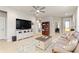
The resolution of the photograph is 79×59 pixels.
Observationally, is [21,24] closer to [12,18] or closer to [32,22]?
[12,18]

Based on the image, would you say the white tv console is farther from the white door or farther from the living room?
the white door

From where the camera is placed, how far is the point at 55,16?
6977 mm

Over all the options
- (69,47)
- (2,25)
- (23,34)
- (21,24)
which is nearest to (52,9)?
(21,24)

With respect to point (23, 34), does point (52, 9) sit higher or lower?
higher

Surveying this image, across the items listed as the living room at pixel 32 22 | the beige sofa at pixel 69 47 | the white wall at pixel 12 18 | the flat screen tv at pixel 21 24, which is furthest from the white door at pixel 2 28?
the beige sofa at pixel 69 47

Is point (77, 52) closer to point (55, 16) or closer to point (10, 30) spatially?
point (10, 30)

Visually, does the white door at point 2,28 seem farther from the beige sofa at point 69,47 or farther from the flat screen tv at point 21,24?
the beige sofa at point 69,47

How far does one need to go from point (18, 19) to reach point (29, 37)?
1395 mm

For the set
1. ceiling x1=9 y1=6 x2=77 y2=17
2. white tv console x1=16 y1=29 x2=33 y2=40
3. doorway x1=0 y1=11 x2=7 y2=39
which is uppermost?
ceiling x1=9 y1=6 x2=77 y2=17

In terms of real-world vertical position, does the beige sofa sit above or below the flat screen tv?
below

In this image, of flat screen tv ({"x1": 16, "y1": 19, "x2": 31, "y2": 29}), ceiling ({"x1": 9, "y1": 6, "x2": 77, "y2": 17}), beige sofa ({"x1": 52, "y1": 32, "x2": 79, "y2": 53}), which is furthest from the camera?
flat screen tv ({"x1": 16, "y1": 19, "x2": 31, "y2": 29})

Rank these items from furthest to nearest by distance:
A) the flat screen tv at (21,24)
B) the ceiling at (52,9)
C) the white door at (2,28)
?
1. the flat screen tv at (21,24)
2. the ceiling at (52,9)
3. the white door at (2,28)

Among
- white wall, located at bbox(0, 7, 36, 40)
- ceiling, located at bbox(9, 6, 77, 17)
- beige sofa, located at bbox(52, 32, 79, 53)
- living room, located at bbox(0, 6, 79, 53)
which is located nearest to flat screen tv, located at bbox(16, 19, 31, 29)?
living room, located at bbox(0, 6, 79, 53)
